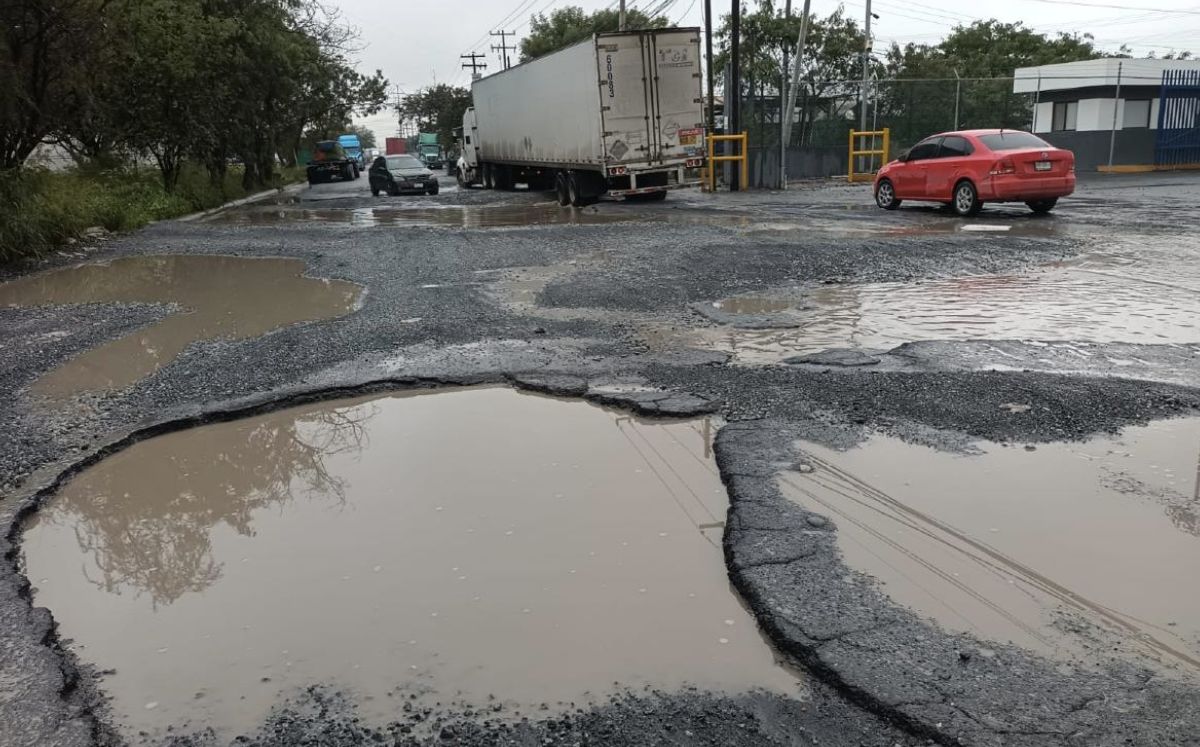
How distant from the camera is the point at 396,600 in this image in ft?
11.8

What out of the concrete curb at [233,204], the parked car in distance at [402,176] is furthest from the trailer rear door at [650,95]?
the parked car in distance at [402,176]

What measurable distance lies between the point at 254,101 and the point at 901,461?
109 ft

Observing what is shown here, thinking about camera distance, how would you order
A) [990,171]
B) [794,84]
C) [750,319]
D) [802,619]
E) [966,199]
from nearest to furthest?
[802,619], [750,319], [990,171], [966,199], [794,84]

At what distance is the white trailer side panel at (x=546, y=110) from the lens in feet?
68.4

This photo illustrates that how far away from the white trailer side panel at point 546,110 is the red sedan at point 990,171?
7.31 meters

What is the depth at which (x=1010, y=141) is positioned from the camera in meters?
15.9

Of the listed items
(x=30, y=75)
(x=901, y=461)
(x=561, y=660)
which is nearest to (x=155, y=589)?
(x=561, y=660)

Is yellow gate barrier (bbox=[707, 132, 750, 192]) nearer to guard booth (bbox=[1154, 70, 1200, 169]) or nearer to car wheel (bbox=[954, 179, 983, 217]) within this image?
car wheel (bbox=[954, 179, 983, 217])

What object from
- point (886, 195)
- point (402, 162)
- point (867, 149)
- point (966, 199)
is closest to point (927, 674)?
point (966, 199)

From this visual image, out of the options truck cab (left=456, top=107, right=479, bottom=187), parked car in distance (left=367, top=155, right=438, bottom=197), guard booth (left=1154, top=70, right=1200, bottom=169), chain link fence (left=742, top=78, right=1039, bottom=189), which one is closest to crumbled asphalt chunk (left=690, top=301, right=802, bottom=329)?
chain link fence (left=742, top=78, right=1039, bottom=189)

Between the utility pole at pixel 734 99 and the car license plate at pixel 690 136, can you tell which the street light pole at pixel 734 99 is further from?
the car license plate at pixel 690 136

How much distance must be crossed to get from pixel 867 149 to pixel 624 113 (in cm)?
1341

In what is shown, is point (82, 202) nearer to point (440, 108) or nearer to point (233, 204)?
point (233, 204)

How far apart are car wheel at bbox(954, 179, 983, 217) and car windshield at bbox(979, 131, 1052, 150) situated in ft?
2.46
